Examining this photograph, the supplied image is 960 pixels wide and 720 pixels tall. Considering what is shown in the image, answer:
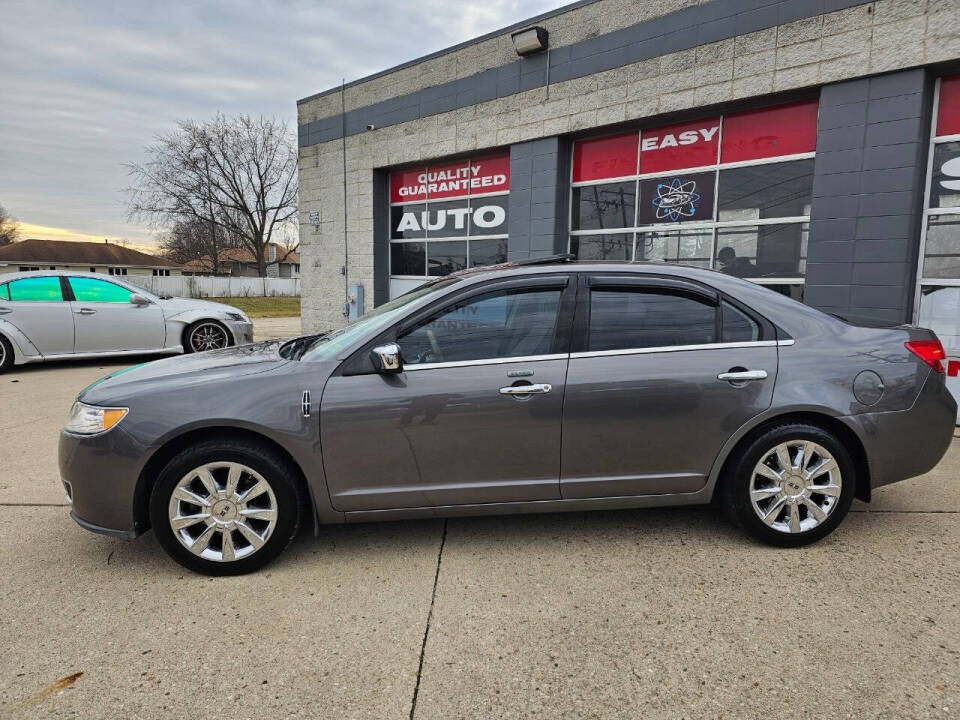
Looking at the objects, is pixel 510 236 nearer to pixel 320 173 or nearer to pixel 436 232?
pixel 436 232

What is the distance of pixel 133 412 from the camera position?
294cm

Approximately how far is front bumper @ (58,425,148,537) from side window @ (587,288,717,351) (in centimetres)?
241

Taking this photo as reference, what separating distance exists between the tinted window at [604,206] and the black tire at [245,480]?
738cm

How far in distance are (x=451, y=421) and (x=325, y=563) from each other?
3.42 ft

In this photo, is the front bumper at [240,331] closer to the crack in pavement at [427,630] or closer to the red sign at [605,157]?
the red sign at [605,157]

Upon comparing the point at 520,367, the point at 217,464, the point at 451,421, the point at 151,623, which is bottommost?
the point at 151,623

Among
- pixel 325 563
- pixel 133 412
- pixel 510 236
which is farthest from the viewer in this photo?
pixel 510 236

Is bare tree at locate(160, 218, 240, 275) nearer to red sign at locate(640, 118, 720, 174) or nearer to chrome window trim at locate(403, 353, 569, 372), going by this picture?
red sign at locate(640, 118, 720, 174)

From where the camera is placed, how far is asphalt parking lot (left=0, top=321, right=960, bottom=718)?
217 cm

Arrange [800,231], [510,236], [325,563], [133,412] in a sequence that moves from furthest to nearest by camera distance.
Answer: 1. [510,236]
2. [800,231]
3. [325,563]
4. [133,412]

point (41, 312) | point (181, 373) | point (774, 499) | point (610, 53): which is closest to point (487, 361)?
point (181, 373)

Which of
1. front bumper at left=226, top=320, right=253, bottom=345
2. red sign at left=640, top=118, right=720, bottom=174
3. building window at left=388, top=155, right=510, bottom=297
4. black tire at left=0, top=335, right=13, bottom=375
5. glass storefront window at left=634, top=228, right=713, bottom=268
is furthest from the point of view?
building window at left=388, top=155, right=510, bottom=297

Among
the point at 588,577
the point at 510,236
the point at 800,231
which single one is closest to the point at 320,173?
the point at 510,236

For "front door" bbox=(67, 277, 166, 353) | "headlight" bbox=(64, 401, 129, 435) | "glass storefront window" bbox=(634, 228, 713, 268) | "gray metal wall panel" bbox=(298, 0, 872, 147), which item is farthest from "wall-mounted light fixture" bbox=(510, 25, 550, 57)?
"headlight" bbox=(64, 401, 129, 435)
